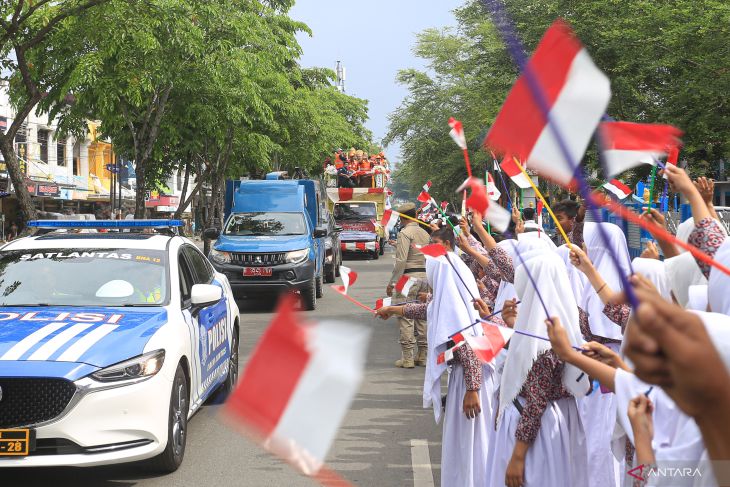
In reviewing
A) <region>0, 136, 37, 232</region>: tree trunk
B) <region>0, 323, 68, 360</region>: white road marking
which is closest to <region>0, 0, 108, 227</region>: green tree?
<region>0, 136, 37, 232</region>: tree trunk

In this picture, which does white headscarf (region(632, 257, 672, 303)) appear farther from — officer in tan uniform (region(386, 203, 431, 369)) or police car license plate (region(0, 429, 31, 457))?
officer in tan uniform (region(386, 203, 431, 369))

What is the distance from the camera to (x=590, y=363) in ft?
8.15

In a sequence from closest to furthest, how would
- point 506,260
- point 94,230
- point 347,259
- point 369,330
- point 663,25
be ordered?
1. point 369,330
2. point 506,260
3. point 94,230
4. point 663,25
5. point 347,259

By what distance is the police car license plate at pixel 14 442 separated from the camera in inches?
193

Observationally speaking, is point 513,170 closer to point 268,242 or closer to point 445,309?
point 445,309

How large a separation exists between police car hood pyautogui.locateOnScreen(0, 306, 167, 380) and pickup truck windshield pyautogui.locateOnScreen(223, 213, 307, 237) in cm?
1033

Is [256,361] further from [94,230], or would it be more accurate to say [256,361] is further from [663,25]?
[663,25]

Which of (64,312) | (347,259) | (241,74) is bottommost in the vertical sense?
(347,259)

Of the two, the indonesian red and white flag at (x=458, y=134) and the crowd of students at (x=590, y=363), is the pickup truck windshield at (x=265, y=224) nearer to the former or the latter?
the crowd of students at (x=590, y=363)

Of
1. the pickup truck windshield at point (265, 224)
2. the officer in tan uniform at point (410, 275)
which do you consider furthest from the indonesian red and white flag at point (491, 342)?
the pickup truck windshield at point (265, 224)

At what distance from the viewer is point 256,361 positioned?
149 cm

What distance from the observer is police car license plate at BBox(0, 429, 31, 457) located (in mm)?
4891

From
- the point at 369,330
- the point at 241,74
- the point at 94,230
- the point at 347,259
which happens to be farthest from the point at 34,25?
the point at 347,259

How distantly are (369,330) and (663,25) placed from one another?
49.1 ft
